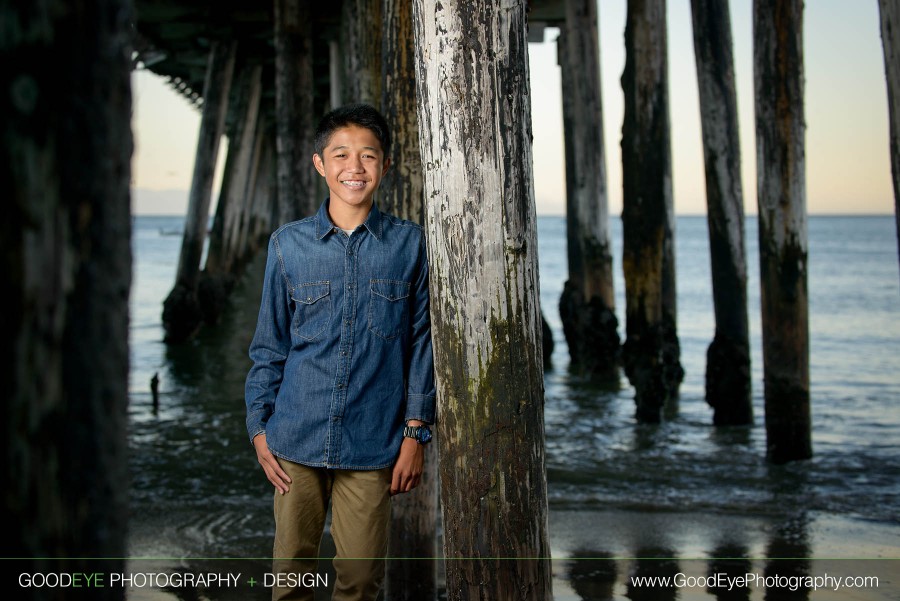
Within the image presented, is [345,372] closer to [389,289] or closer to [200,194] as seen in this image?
[389,289]

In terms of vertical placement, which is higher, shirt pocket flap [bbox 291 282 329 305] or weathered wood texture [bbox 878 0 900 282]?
weathered wood texture [bbox 878 0 900 282]

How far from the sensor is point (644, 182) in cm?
602

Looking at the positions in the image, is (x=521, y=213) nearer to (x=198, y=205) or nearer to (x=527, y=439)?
(x=527, y=439)

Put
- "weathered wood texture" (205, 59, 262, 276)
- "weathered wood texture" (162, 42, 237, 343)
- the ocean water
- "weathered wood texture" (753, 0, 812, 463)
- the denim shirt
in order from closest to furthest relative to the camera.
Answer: the denim shirt, the ocean water, "weathered wood texture" (753, 0, 812, 463), "weathered wood texture" (162, 42, 237, 343), "weathered wood texture" (205, 59, 262, 276)

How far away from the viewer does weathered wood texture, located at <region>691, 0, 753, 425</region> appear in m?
5.89

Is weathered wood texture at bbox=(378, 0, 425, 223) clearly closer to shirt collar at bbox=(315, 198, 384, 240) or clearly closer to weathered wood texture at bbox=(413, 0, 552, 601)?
shirt collar at bbox=(315, 198, 384, 240)

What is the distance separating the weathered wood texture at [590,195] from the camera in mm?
7754

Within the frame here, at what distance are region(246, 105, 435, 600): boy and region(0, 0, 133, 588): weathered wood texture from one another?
1220mm

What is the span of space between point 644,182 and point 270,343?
13.9ft

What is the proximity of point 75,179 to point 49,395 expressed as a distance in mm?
204

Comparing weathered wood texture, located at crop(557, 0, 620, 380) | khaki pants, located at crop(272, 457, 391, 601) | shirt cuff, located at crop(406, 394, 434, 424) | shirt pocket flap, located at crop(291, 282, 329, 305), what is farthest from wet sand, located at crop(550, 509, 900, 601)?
weathered wood texture, located at crop(557, 0, 620, 380)

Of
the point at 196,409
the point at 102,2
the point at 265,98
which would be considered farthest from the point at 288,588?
the point at 265,98

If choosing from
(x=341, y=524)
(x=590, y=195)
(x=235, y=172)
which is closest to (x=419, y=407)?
(x=341, y=524)

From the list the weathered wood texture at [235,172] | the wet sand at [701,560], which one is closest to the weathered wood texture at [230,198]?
the weathered wood texture at [235,172]
